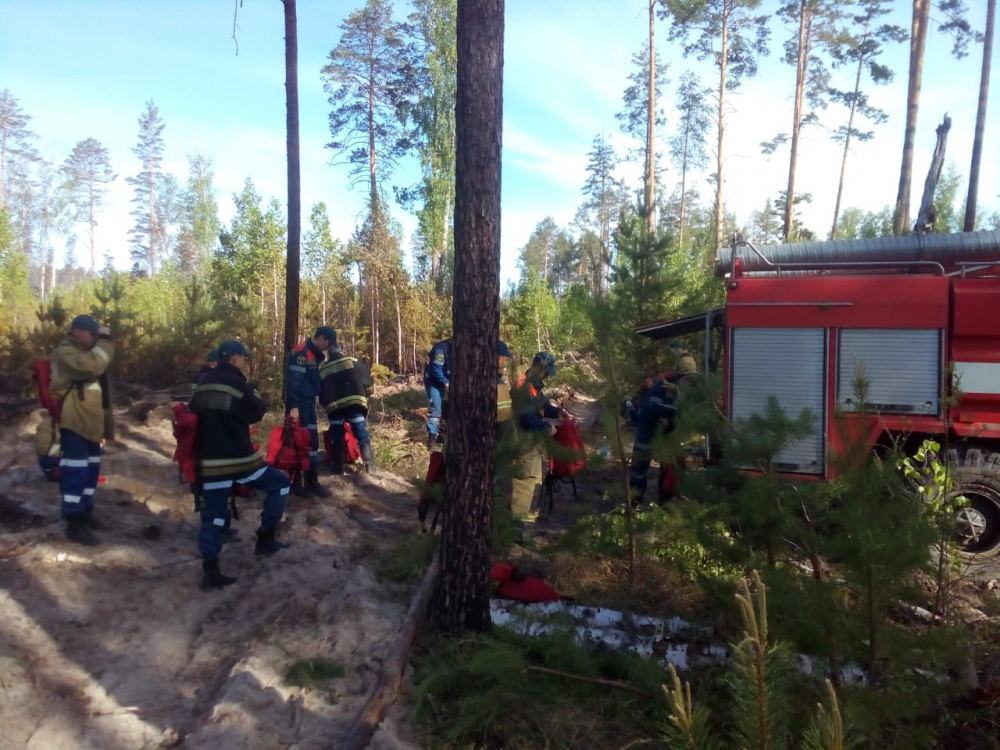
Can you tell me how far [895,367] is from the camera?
20.5 ft

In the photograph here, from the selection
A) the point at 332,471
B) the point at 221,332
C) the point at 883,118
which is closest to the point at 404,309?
the point at 221,332

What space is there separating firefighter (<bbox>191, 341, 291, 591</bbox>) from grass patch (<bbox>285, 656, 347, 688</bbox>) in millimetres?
1660

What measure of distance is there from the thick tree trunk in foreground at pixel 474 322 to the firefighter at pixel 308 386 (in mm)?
3896

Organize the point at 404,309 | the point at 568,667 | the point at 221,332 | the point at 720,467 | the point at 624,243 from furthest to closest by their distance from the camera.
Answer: the point at 404,309, the point at 221,332, the point at 624,243, the point at 720,467, the point at 568,667

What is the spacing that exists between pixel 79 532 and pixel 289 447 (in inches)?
79.3

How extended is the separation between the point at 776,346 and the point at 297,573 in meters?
4.81

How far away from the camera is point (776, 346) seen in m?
6.69

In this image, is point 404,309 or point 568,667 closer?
point 568,667

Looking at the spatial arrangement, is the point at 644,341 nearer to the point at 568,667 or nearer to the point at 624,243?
the point at 624,243

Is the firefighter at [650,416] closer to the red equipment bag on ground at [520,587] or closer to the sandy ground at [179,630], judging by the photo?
the red equipment bag on ground at [520,587]

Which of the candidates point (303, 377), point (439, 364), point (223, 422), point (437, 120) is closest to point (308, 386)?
point (303, 377)

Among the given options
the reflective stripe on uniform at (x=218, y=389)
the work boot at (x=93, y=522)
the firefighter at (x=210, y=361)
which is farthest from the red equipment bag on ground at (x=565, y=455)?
the work boot at (x=93, y=522)

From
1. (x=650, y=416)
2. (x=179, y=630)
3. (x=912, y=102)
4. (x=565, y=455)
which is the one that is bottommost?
(x=179, y=630)

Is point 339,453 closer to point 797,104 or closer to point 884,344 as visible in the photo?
point 884,344
